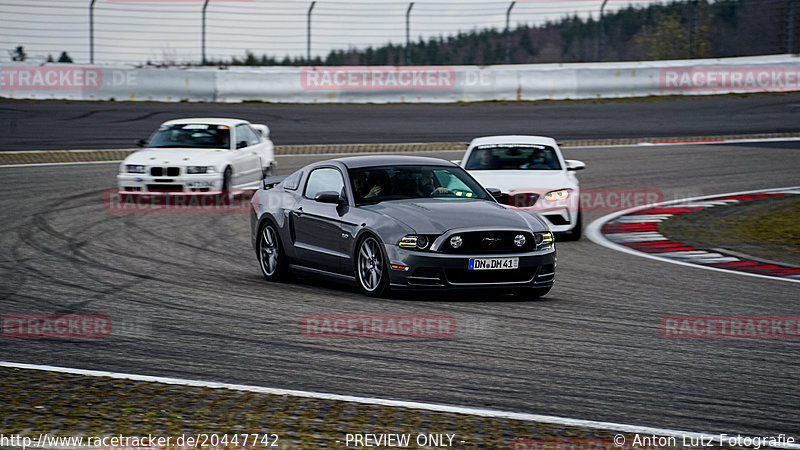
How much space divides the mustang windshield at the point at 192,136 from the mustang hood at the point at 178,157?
274 mm

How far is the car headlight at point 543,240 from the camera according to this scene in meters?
9.78

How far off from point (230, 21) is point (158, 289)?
21.7 metres

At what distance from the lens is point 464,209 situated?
10023 mm

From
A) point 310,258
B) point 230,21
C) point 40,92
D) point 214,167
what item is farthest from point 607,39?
point 310,258

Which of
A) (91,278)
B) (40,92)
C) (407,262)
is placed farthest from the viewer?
(40,92)

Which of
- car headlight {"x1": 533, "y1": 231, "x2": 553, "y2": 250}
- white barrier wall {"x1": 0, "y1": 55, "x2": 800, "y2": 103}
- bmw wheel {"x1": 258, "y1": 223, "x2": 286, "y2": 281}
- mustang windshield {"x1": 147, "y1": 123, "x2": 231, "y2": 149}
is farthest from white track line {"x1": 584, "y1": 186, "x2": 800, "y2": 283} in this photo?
white barrier wall {"x1": 0, "y1": 55, "x2": 800, "y2": 103}

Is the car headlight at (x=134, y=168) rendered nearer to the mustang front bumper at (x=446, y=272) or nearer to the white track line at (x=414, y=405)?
the mustang front bumper at (x=446, y=272)

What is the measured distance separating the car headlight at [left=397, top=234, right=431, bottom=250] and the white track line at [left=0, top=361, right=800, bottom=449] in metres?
3.30

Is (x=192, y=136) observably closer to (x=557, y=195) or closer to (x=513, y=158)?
(x=513, y=158)

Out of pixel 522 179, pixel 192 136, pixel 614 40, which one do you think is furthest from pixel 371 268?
pixel 614 40

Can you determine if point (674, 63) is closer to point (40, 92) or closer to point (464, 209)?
point (40, 92)

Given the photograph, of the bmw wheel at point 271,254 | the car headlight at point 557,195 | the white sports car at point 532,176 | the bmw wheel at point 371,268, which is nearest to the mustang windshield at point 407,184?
the bmw wheel at point 371,268

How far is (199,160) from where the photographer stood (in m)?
18.0

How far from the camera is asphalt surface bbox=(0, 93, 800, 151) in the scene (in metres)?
26.6
